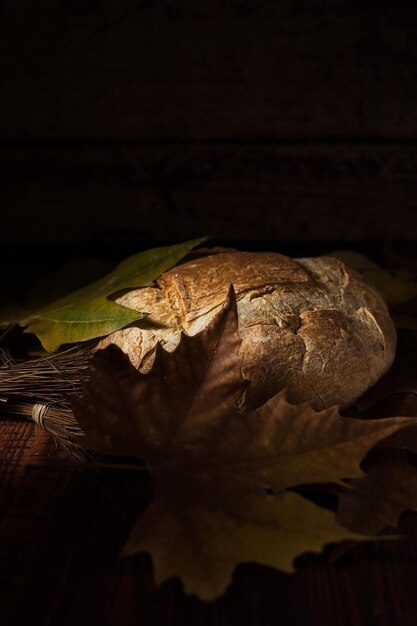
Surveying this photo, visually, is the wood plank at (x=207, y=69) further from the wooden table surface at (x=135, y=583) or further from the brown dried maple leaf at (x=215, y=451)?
the wooden table surface at (x=135, y=583)

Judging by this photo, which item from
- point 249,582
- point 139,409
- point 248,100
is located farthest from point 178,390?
point 248,100

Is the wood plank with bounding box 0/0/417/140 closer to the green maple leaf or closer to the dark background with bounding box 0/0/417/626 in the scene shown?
the dark background with bounding box 0/0/417/626

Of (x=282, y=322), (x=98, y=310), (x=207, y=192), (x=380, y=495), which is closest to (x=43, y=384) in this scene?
(x=98, y=310)

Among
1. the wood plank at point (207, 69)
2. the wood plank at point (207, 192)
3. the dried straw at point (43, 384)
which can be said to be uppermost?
the wood plank at point (207, 69)

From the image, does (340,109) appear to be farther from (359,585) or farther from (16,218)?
(359,585)

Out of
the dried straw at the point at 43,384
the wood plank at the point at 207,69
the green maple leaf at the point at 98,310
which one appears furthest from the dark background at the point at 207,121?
the dried straw at the point at 43,384

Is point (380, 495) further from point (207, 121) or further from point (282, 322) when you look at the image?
point (207, 121)
